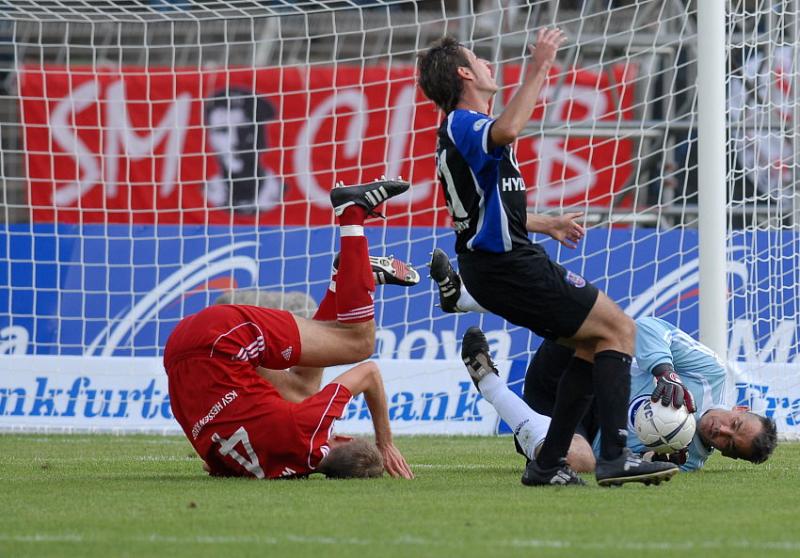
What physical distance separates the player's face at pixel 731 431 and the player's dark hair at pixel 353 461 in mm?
1624

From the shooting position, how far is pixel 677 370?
735cm

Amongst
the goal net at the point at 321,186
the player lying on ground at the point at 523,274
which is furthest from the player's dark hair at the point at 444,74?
the goal net at the point at 321,186

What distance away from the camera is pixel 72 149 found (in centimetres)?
1244

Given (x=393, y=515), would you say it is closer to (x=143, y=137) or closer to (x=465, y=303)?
(x=465, y=303)

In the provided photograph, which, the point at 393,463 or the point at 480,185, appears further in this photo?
the point at 393,463

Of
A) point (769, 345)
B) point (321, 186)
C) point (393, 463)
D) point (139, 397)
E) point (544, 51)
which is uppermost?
point (544, 51)

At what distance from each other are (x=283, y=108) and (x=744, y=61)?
4574 mm

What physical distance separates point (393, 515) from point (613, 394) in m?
1.19

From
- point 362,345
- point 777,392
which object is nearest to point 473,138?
point 362,345

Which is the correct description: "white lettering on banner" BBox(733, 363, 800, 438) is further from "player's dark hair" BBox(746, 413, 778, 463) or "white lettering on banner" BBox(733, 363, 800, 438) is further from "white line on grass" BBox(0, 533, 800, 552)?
"white line on grass" BBox(0, 533, 800, 552)

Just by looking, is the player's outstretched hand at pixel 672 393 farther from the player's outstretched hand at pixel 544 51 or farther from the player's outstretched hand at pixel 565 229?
the player's outstretched hand at pixel 544 51

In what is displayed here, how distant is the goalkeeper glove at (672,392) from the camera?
655 centimetres

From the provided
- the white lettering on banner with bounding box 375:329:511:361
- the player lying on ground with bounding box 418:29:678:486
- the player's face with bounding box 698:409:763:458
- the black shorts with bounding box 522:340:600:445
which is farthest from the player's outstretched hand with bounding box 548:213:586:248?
the white lettering on banner with bounding box 375:329:511:361

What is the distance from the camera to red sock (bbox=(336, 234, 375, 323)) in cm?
665
